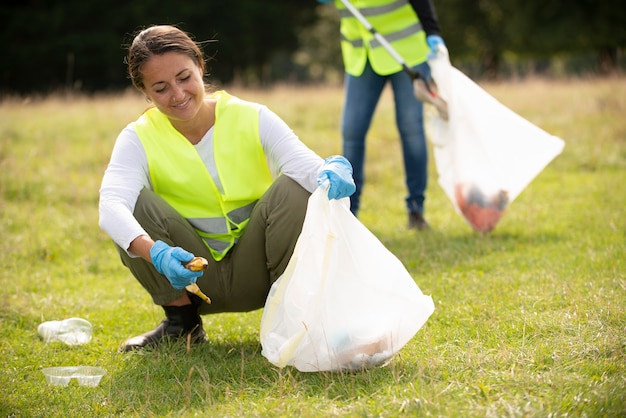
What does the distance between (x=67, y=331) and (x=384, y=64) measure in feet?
7.00

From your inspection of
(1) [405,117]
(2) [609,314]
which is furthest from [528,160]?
(2) [609,314]

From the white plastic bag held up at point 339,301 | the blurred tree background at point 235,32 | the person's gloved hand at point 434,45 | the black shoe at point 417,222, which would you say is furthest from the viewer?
the blurred tree background at point 235,32

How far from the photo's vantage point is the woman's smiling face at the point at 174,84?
254cm

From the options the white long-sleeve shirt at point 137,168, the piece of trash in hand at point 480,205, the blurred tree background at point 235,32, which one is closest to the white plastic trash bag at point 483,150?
the piece of trash in hand at point 480,205

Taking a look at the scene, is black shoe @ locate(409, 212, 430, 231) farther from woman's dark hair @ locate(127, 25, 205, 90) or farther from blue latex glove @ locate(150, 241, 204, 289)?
blue latex glove @ locate(150, 241, 204, 289)

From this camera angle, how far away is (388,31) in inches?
162

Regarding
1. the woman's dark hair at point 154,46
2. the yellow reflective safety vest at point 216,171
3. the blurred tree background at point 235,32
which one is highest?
the woman's dark hair at point 154,46

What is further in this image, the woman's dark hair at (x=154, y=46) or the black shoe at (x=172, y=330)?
the black shoe at (x=172, y=330)

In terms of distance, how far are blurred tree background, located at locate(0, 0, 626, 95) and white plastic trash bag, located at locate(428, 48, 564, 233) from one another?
667 inches

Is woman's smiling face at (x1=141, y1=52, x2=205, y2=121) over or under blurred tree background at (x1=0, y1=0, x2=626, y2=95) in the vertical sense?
over

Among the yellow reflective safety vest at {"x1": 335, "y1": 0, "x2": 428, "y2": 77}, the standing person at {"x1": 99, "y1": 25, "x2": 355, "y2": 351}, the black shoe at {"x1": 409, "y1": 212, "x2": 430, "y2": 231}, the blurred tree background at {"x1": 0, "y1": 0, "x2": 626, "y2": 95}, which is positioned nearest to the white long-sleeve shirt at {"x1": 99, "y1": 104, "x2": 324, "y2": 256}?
the standing person at {"x1": 99, "y1": 25, "x2": 355, "y2": 351}

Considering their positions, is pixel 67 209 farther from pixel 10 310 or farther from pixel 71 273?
pixel 10 310

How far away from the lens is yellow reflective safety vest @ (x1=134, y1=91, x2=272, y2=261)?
2666 millimetres

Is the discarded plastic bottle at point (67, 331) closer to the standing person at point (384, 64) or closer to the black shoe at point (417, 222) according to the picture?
the standing person at point (384, 64)
